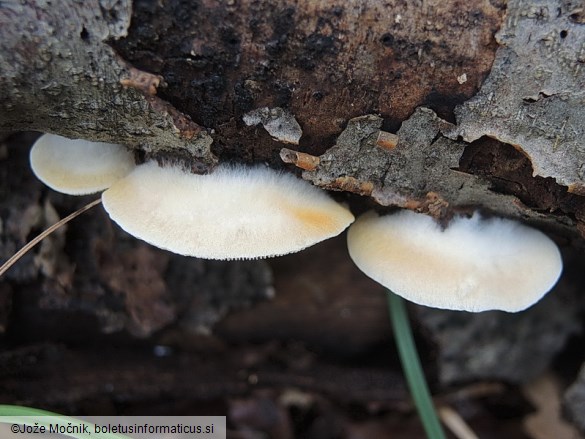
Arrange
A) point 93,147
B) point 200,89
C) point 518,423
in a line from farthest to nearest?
point 518,423 → point 93,147 → point 200,89

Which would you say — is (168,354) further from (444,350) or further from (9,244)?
(444,350)

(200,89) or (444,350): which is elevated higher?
(200,89)


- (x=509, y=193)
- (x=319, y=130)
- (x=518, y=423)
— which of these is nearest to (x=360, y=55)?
(x=319, y=130)

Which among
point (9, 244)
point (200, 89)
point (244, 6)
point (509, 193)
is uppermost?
point (244, 6)

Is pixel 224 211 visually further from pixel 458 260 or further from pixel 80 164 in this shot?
pixel 458 260

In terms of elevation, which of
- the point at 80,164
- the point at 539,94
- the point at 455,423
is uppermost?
the point at 539,94

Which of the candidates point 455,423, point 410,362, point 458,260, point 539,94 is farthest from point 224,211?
point 455,423
